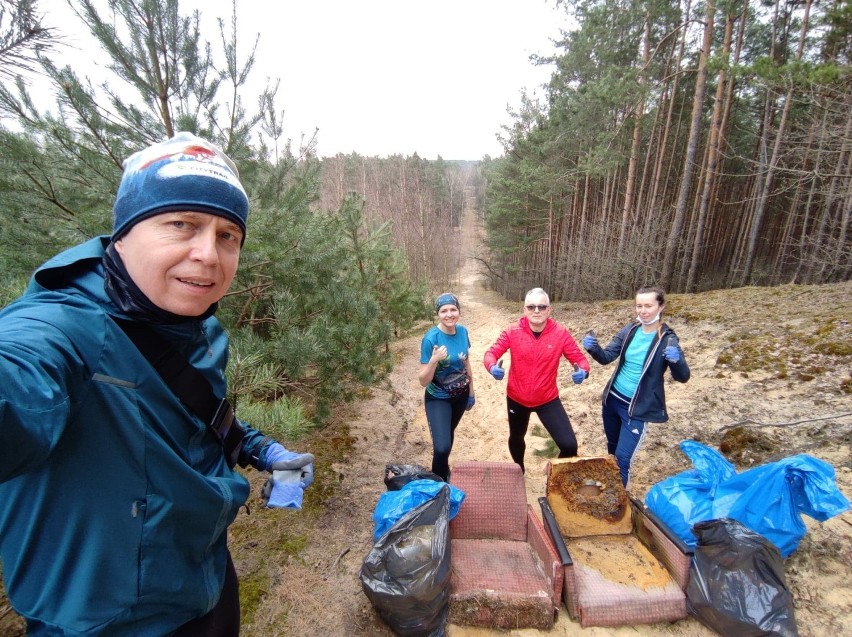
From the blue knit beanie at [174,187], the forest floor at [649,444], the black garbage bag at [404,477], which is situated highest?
the blue knit beanie at [174,187]

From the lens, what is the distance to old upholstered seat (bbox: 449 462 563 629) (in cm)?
222

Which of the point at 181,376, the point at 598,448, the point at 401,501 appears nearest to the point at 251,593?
the point at 401,501

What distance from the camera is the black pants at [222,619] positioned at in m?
1.16

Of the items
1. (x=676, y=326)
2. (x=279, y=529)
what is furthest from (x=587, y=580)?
(x=676, y=326)

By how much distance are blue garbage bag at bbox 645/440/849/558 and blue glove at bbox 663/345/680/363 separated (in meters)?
0.65

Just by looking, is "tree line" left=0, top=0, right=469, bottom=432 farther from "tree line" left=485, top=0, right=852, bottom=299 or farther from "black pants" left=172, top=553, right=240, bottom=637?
"tree line" left=485, top=0, right=852, bottom=299

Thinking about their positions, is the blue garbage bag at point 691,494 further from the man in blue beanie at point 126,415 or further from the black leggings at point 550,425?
the man in blue beanie at point 126,415

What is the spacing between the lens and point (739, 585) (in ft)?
6.68

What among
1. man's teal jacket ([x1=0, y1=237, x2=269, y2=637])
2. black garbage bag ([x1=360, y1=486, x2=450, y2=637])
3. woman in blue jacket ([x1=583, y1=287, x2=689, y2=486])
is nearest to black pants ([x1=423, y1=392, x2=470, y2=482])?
black garbage bag ([x1=360, y1=486, x2=450, y2=637])

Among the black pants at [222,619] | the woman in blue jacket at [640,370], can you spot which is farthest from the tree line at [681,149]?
the black pants at [222,619]

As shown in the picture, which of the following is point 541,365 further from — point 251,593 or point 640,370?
point 251,593

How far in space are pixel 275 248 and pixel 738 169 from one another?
22.6m

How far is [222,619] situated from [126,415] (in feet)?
3.24

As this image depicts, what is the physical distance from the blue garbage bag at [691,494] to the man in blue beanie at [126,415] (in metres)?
2.89
